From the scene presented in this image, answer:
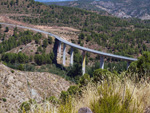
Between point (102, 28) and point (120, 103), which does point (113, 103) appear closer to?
point (120, 103)

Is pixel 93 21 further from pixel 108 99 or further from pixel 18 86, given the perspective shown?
pixel 108 99

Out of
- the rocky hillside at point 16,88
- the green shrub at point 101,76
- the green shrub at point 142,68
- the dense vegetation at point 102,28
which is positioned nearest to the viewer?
the green shrub at point 101,76

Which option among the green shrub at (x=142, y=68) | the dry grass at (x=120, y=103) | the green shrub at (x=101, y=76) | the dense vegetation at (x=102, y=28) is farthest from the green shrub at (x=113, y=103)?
the dense vegetation at (x=102, y=28)

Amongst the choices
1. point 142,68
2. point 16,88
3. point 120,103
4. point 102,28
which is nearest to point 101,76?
point 142,68

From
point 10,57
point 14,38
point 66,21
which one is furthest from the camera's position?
point 66,21

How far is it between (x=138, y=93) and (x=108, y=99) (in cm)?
88

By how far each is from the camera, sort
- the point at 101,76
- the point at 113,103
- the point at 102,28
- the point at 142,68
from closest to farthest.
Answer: the point at 113,103 → the point at 101,76 → the point at 142,68 → the point at 102,28

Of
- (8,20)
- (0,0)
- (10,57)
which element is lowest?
(10,57)

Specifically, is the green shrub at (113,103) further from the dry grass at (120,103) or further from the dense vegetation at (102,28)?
the dense vegetation at (102,28)

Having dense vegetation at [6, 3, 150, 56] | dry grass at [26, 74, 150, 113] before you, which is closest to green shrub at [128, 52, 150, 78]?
dry grass at [26, 74, 150, 113]

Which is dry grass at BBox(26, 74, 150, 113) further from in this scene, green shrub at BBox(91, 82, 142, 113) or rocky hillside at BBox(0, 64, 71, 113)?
rocky hillside at BBox(0, 64, 71, 113)

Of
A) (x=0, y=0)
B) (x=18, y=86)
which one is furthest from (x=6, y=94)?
(x=0, y=0)

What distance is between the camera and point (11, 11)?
110m

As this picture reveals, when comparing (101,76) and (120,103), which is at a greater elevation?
(120,103)
